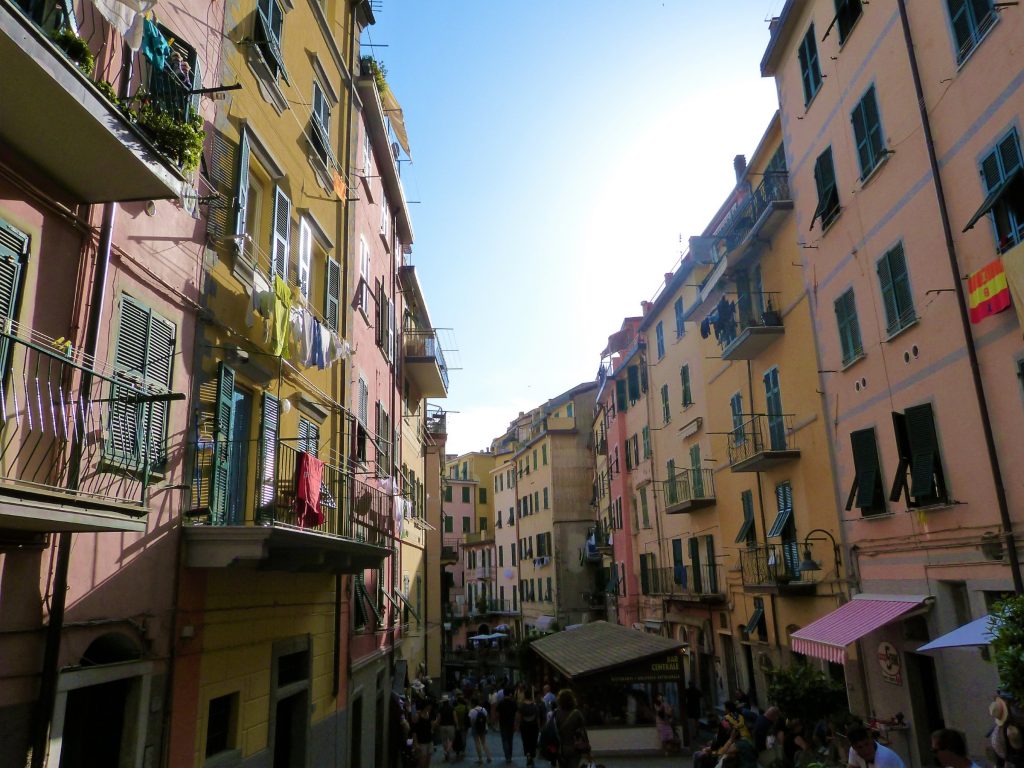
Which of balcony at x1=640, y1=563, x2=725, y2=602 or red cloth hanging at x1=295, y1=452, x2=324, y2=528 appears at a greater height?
red cloth hanging at x1=295, y1=452, x2=324, y2=528

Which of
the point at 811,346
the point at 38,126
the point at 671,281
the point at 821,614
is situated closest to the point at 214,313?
the point at 38,126

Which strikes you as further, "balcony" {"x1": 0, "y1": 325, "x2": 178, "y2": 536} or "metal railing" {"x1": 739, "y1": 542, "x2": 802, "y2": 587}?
"metal railing" {"x1": 739, "y1": 542, "x2": 802, "y2": 587}

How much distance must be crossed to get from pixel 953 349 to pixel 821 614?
7756 millimetres

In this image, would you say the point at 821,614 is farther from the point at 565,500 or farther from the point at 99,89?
the point at 565,500

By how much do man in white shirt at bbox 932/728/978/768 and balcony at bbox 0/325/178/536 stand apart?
6.47 meters

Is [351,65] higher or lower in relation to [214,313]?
higher

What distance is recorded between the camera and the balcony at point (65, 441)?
5.25m

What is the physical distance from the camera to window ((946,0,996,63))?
444 inches

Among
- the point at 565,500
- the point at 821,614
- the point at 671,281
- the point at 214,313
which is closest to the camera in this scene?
the point at 214,313

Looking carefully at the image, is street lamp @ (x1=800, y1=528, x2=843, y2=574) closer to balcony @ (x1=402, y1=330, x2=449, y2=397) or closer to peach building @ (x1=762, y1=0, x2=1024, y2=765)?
peach building @ (x1=762, y1=0, x2=1024, y2=765)

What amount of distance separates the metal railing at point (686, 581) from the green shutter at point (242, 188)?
20.2 meters

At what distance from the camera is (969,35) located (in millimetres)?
11828

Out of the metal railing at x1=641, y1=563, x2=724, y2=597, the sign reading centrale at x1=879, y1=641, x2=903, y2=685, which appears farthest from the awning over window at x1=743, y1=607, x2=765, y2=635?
the sign reading centrale at x1=879, y1=641, x2=903, y2=685

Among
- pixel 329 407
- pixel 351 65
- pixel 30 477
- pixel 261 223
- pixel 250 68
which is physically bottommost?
pixel 30 477
